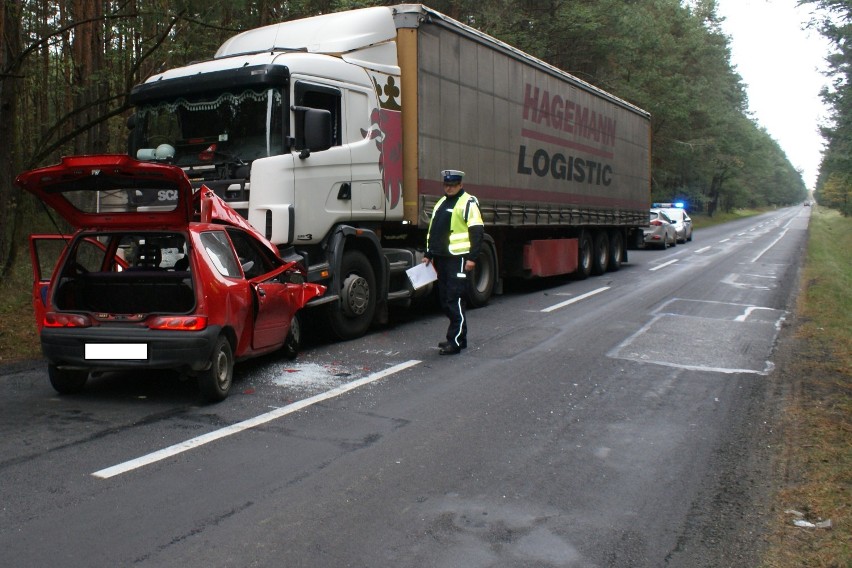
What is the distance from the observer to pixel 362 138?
376 inches

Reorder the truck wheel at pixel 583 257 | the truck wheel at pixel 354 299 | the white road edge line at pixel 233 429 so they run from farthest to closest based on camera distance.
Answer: the truck wheel at pixel 583 257, the truck wheel at pixel 354 299, the white road edge line at pixel 233 429

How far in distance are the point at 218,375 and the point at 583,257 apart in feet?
41.3

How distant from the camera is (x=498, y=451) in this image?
534 cm

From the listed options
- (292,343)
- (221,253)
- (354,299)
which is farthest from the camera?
(354,299)

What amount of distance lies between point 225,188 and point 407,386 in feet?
9.64

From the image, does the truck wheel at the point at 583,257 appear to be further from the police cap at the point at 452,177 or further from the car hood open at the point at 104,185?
the car hood open at the point at 104,185

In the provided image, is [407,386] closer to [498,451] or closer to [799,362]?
[498,451]

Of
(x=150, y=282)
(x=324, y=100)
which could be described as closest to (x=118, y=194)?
(x=150, y=282)

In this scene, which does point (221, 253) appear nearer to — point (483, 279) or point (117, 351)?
point (117, 351)

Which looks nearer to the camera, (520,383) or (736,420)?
(736,420)

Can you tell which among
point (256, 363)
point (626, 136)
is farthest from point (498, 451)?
point (626, 136)

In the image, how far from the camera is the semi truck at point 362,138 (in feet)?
27.6

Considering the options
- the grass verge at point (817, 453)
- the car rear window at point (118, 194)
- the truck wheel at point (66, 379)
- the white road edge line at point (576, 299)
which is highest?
the car rear window at point (118, 194)

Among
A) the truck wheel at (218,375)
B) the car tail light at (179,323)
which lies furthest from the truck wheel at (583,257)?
the car tail light at (179,323)
